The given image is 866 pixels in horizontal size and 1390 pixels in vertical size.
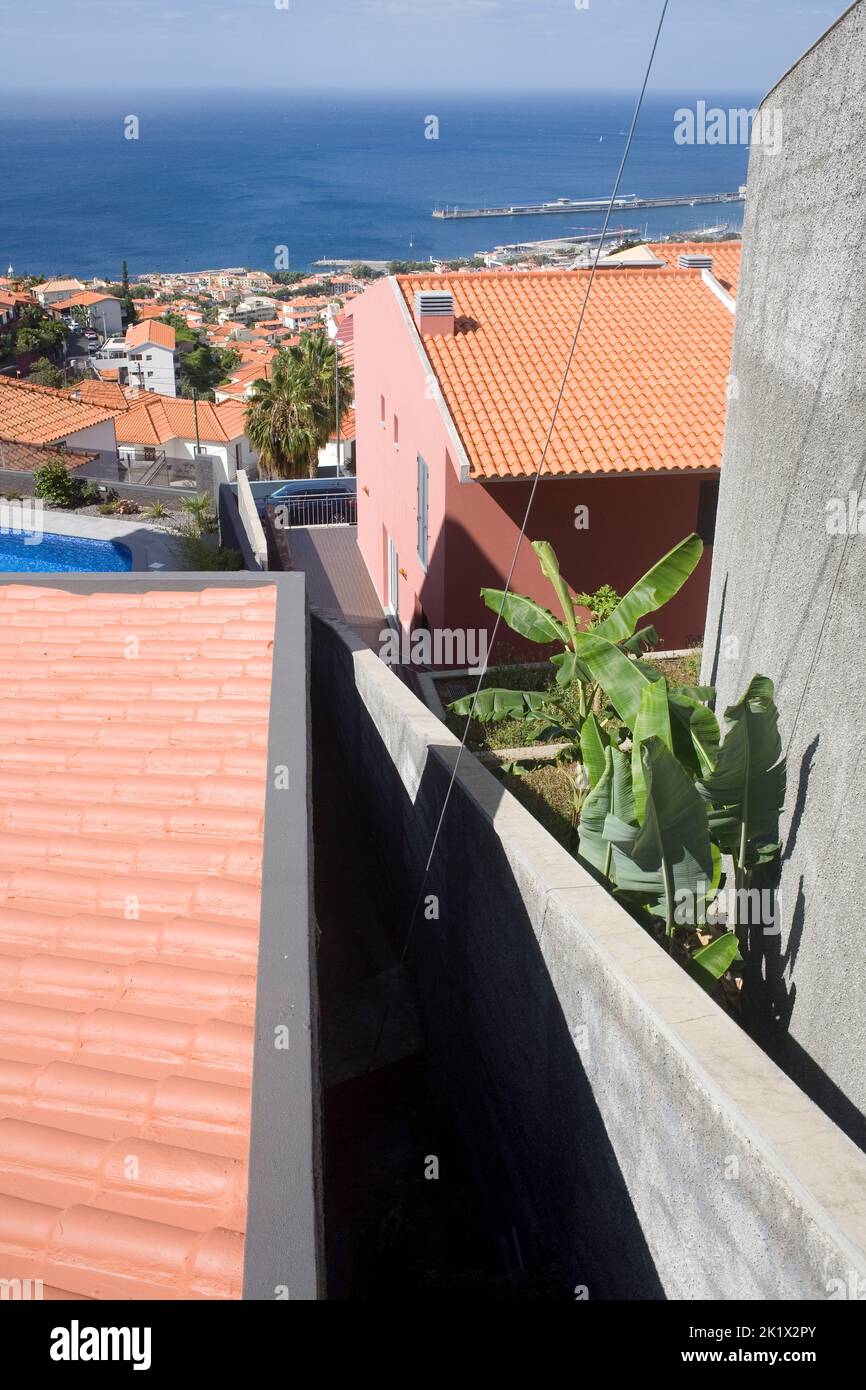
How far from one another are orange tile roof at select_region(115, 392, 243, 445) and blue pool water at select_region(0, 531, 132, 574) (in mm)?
33980

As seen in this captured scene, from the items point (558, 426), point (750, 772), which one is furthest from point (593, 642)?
point (558, 426)

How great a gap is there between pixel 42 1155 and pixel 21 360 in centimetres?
9836

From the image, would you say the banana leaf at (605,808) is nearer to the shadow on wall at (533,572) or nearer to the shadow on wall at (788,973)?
the shadow on wall at (788,973)

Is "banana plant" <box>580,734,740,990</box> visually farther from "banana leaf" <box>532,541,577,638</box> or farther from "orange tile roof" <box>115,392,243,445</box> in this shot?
"orange tile roof" <box>115,392,243,445</box>

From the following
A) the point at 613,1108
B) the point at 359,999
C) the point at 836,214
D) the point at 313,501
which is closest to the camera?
the point at 613,1108

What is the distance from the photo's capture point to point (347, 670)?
12.9 meters

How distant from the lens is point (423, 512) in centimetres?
1817

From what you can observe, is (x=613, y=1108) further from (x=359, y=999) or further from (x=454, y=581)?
(x=454, y=581)

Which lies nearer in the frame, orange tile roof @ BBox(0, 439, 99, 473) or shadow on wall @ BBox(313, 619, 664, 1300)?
shadow on wall @ BBox(313, 619, 664, 1300)

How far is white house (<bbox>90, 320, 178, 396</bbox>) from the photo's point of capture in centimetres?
9806

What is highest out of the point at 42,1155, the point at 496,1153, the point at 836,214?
the point at 836,214

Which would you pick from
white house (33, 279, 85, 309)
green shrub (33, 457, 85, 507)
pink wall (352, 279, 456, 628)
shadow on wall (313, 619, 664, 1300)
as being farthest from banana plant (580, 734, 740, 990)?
white house (33, 279, 85, 309)

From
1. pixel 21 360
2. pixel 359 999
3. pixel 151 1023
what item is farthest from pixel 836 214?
pixel 21 360

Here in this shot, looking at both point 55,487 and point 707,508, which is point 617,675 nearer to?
point 707,508
